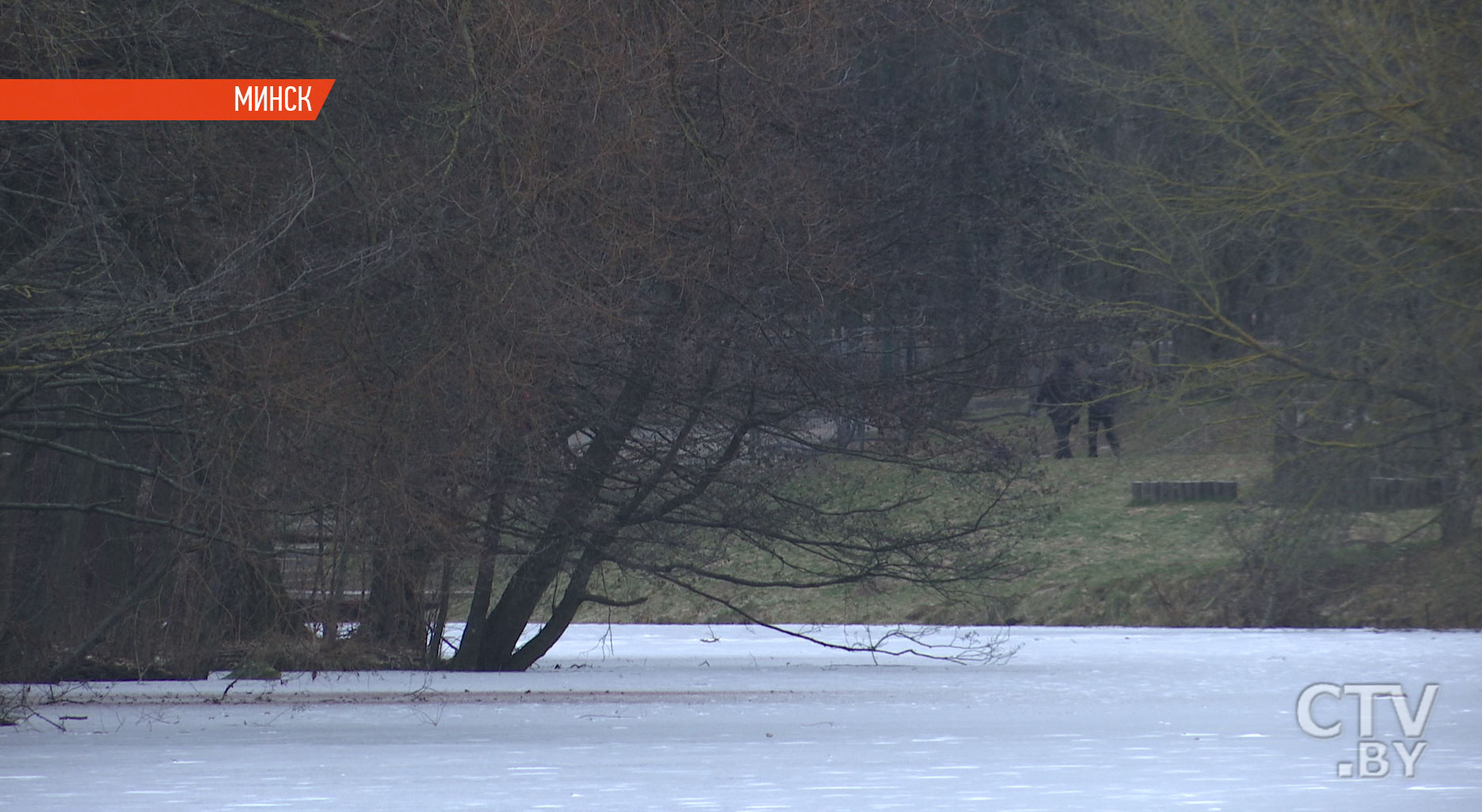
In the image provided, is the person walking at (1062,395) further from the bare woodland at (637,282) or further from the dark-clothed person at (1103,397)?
the bare woodland at (637,282)

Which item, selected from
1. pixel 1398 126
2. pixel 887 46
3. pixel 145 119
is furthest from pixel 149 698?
pixel 1398 126

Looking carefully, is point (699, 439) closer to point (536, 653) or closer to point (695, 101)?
point (536, 653)

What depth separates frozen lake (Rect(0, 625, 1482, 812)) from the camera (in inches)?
313

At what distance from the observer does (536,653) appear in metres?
16.8

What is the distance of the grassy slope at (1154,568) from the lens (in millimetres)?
19172

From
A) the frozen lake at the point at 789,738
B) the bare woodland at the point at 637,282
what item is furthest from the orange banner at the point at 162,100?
the frozen lake at the point at 789,738

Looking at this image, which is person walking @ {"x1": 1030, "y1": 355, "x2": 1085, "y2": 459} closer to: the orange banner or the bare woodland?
the bare woodland

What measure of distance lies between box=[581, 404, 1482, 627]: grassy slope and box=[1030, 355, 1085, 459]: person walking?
46 cm

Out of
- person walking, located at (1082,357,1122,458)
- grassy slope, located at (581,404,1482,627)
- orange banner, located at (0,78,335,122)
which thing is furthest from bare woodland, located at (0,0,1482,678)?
grassy slope, located at (581,404,1482,627)

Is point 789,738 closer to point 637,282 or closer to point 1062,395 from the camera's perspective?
point 637,282

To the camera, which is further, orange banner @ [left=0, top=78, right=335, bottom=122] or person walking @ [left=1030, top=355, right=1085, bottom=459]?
person walking @ [left=1030, top=355, right=1085, bottom=459]

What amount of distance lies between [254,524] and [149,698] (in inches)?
155

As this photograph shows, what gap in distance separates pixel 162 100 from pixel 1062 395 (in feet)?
39.9

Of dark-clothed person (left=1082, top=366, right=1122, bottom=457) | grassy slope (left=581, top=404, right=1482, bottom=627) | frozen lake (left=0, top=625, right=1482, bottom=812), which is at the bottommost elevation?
frozen lake (left=0, top=625, right=1482, bottom=812)
